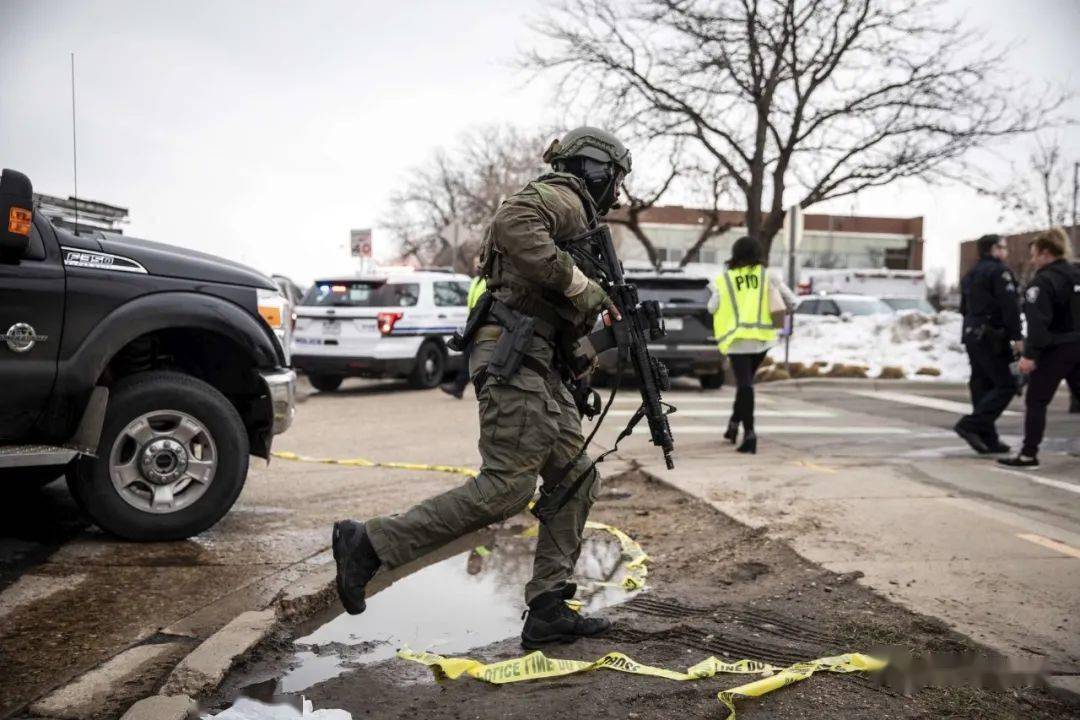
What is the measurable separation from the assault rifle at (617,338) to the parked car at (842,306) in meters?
21.7

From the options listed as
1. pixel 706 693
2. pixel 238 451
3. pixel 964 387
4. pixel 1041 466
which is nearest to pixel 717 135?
pixel 964 387

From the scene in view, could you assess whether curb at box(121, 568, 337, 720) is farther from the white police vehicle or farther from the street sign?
the street sign

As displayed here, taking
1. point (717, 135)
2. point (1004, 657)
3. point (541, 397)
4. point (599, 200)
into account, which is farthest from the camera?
point (717, 135)

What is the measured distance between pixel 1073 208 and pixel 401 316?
2457 centimetres

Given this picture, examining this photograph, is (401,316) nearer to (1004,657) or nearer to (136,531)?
(136,531)

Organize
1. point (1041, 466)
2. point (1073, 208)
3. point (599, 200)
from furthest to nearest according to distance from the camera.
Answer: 1. point (1073, 208)
2. point (1041, 466)
3. point (599, 200)

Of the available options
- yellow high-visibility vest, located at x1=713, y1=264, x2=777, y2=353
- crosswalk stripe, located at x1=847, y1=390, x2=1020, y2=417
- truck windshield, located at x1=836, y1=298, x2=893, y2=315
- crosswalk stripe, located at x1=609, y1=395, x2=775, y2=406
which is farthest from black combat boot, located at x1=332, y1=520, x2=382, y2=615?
truck windshield, located at x1=836, y1=298, x2=893, y2=315

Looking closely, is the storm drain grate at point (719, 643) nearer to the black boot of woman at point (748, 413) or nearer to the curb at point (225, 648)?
the curb at point (225, 648)

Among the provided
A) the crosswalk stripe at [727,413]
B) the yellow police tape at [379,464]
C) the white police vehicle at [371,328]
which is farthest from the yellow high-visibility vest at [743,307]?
the white police vehicle at [371,328]

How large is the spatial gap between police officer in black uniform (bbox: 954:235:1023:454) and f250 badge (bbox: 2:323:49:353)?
22.8 feet

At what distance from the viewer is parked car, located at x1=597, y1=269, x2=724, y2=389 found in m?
14.3

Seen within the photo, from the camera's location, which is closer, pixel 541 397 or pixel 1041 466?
pixel 541 397

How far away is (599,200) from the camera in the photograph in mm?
3949

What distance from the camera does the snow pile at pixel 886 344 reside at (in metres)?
17.6
